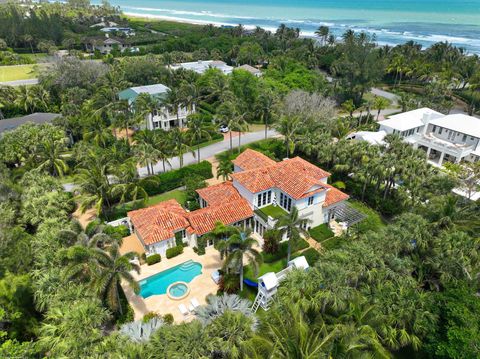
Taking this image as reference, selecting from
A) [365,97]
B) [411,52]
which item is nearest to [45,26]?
[365,97]

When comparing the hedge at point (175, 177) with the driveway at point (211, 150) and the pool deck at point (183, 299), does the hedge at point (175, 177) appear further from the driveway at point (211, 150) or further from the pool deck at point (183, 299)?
the pool deck at point (183, 299)

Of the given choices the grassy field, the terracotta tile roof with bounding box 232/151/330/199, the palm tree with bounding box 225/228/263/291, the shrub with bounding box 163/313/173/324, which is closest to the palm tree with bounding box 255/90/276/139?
the terracotta tile roof with bounding box 232/151/330/199

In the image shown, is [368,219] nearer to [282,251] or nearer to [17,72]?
[282,251]

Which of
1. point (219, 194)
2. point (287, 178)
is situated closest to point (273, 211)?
point (287, 178)

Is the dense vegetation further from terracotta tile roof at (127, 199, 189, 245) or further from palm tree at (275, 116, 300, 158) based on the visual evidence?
terracotta tile roof at (127, 199, 189, 245)

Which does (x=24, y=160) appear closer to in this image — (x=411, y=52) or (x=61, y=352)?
(x=61, y=352)

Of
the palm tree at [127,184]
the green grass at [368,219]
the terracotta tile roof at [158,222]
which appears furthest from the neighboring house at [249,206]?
the green grass at [368,219]
